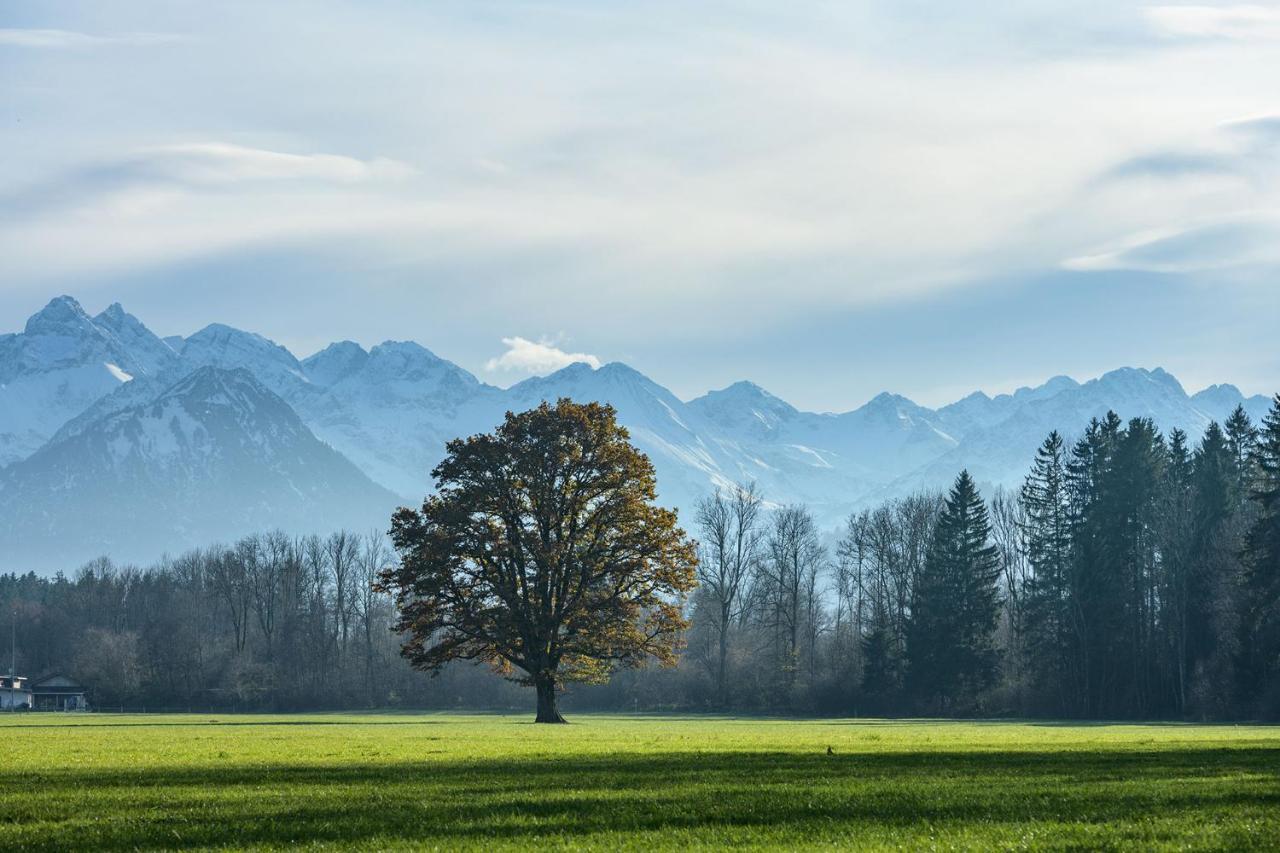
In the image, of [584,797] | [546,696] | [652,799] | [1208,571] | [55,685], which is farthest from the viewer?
[55,685]

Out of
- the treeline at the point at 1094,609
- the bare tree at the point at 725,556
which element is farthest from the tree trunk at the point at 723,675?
the treeline at the point at 1094,609

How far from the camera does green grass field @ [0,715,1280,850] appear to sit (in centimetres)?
1440

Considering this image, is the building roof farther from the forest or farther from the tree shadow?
the tree shadow

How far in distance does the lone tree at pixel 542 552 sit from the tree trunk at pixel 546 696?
109mm

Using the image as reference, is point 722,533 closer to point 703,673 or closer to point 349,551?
point 703,673

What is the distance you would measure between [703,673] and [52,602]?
124804mm

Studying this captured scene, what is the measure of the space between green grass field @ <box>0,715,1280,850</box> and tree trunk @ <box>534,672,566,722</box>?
30.7 metres

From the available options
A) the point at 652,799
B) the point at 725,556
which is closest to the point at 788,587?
the point at 725,556

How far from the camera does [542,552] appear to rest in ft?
193

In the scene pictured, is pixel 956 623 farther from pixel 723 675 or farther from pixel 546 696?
pixel 546 696

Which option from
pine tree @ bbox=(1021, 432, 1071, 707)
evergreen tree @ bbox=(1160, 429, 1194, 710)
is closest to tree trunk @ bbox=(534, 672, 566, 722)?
evergreen tree @ bbox=(1160, 429, 1194, 710)

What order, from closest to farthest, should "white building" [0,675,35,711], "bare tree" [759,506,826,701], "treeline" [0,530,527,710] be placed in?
"bare tree" [759,506,826,701]
"treeline" [0,530,527,710]
"white building" [0,675,35,711]

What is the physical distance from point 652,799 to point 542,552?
41.1 metres

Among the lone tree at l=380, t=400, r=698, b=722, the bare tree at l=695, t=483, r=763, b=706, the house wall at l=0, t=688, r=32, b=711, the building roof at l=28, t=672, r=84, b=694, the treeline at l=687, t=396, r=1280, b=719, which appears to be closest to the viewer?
the lone tree at l=380, t=400, r=698, b=722
